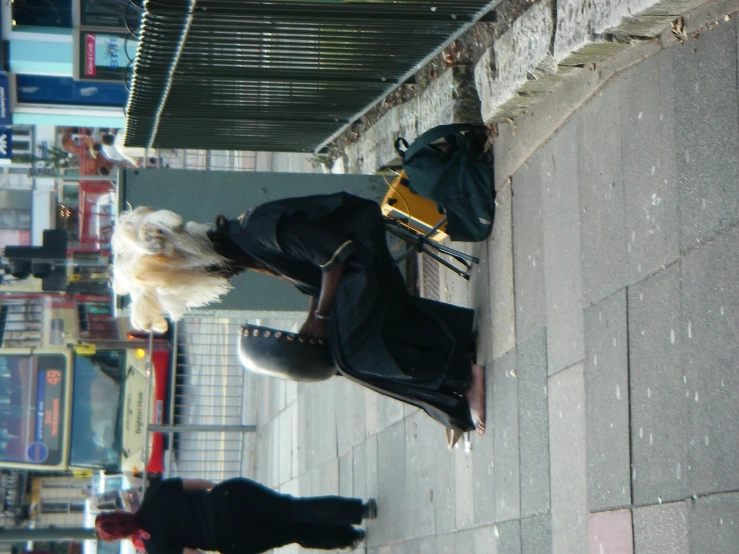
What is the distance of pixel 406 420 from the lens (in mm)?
7656

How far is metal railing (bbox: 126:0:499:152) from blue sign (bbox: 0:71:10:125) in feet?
8.41

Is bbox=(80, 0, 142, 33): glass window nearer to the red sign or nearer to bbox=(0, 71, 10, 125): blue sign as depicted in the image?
the red sign

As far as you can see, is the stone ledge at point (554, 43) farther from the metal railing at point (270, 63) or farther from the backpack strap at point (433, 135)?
the metal railing at point (270, 63)

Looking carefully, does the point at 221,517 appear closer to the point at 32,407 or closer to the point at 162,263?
the point at 162,263

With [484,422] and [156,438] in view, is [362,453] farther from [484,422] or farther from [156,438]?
[156,438]

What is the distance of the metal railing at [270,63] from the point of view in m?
6.10

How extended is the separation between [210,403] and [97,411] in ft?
8.54

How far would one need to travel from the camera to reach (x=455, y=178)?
6.29 m

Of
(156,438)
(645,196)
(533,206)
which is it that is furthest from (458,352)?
(156,438)

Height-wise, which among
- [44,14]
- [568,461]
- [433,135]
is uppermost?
[44,14]

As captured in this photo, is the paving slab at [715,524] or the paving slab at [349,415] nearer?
the paving slab at [715,524]

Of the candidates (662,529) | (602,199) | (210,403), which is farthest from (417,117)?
(210,403)

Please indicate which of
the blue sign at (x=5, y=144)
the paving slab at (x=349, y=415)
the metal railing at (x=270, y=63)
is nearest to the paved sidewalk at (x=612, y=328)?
the metal railing at (x=270, y=63)

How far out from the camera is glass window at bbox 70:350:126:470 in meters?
14.4
